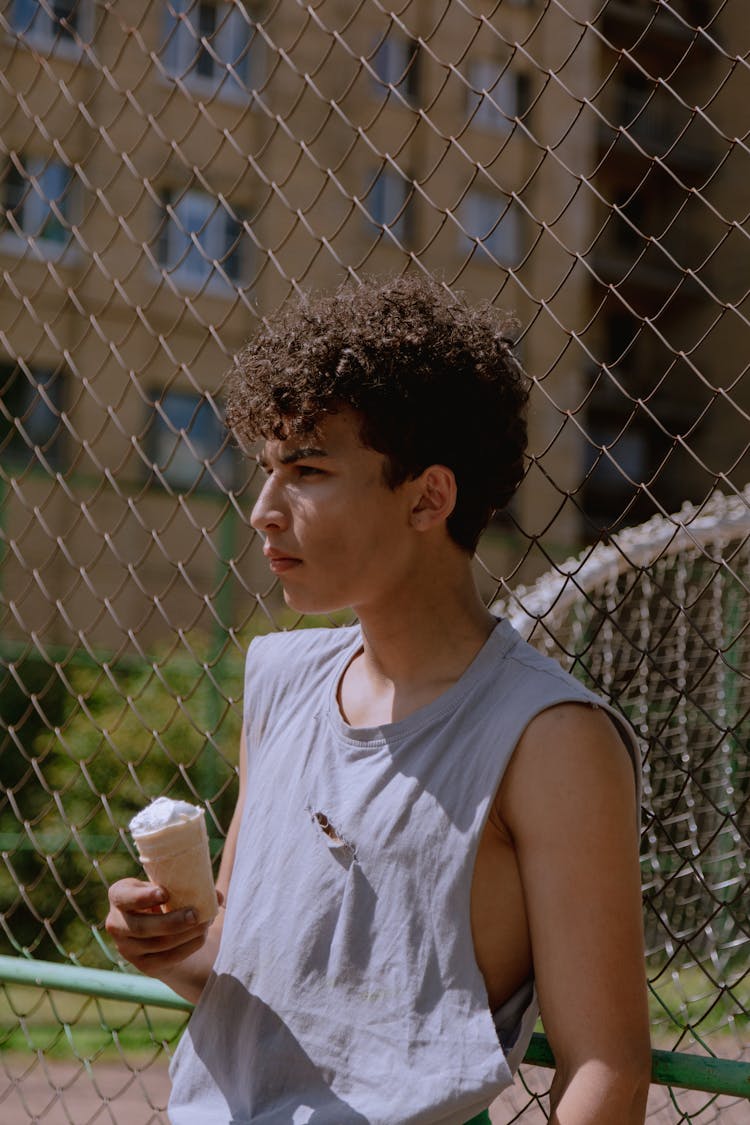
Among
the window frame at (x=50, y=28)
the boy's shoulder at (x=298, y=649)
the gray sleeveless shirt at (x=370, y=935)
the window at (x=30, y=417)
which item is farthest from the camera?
the window frame at (x=50, y=28)

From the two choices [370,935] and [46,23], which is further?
[46,23]

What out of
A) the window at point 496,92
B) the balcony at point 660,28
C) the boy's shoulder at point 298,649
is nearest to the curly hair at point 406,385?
the boy's shoulder at point 298,649

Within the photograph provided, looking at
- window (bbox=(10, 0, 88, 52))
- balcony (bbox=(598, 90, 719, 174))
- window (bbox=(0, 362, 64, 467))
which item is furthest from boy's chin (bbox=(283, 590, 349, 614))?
balcony (bbox=(598, 90, 719, 174))

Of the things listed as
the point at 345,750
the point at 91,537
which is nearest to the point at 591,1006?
the point at 345,750

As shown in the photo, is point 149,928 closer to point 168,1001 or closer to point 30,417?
point 168,1001

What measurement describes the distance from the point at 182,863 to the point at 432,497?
0.55 meters

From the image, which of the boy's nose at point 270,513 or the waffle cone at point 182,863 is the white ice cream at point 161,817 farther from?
the boy's nose at point 270,513

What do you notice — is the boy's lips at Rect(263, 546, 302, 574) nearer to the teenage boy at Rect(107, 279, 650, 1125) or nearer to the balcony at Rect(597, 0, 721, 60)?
the teenage boy at Rect(107, 279, 650, 1125)

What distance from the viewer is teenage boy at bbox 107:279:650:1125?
4.50 ft

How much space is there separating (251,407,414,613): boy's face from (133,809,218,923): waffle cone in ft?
1.00

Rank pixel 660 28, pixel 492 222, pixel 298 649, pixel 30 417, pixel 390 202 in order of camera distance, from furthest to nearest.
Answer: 1. pixel 660 28
2. pixel 390 202
3. pixel 492 222
4. pixel 30 417
5. pixel 298 649

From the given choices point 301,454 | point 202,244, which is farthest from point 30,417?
point 301,454

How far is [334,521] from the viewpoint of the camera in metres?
1.55

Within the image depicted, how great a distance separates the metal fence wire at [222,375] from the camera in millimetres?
2902
